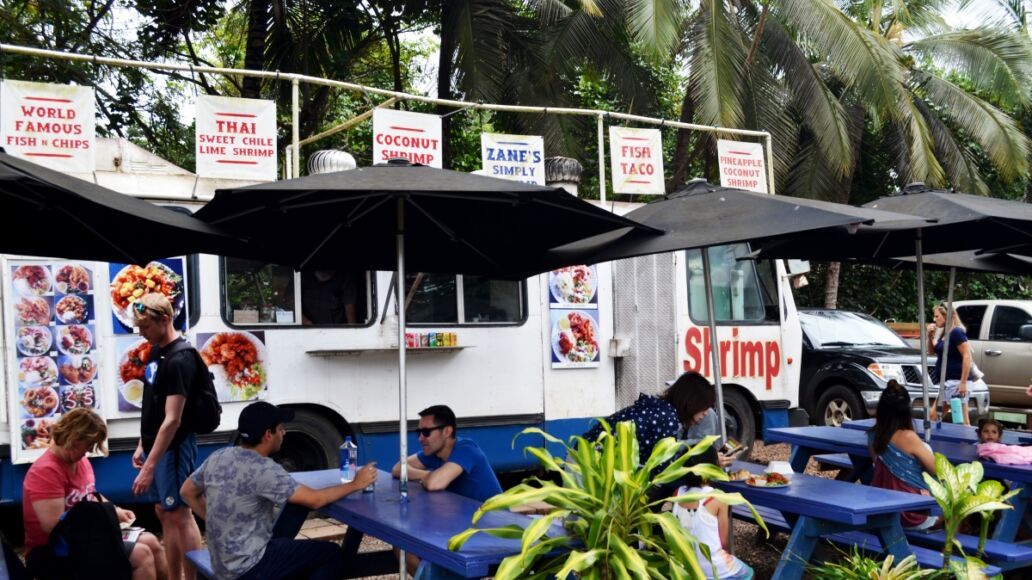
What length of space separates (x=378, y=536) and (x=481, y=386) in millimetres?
4130

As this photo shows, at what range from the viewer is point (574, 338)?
906 cm

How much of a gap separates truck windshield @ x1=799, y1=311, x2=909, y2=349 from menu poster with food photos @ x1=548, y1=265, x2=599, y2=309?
208 inches

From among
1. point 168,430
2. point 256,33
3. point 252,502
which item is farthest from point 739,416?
point 256,33

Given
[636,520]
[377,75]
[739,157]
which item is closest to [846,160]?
[739,157]

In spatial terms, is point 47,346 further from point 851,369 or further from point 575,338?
point 851,369

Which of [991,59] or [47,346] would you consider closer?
[47,346]

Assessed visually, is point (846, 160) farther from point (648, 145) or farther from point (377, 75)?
point (377, 75)

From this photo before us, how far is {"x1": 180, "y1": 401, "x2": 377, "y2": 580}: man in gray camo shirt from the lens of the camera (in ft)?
14.5

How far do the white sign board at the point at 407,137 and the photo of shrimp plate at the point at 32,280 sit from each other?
282cm

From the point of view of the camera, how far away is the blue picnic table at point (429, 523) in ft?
12.5

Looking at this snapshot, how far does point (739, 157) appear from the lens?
10289 mm

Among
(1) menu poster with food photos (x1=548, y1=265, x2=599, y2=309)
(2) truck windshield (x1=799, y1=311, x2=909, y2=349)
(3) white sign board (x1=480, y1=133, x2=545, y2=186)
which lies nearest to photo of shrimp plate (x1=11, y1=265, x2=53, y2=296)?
(3) white sign board (x1=480, y1=133, x2=545, y2=186)

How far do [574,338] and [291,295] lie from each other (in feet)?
8.49

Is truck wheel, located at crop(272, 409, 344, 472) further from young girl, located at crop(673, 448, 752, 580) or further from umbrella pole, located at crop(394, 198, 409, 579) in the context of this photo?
young girl, located at crop(673, 448, 752, 580)
